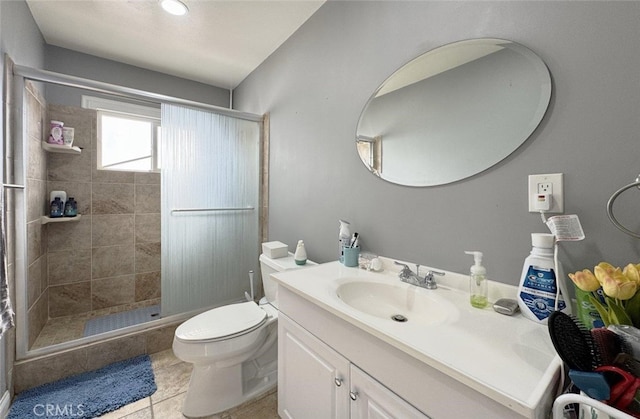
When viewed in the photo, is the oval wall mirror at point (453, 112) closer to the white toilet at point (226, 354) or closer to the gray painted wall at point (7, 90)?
the white toilet at point (226, 354)

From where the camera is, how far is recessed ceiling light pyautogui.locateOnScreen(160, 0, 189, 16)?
5.14ft

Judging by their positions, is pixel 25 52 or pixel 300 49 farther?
pixel 300 49

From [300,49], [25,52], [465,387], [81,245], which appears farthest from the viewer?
[81,245]

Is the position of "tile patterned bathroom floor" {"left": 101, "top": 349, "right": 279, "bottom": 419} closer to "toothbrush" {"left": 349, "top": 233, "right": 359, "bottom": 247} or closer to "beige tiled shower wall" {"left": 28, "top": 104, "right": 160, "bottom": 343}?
"toothbrush" {"left": 349, "top": 233, "right": 359, "bottom": 247}

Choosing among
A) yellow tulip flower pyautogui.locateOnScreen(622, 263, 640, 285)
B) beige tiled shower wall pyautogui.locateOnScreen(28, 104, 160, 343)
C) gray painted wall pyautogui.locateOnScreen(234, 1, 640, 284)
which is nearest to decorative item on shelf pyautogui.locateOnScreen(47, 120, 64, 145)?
beige tiled shower wall pyautogui.locateOnScreen(28, 104, 160, 343)

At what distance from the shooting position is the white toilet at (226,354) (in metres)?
1.24

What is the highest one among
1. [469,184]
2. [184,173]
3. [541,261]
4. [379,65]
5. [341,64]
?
[341,64]

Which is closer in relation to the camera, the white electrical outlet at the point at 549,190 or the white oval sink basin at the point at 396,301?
the white electrical outlet at the point at 549,190

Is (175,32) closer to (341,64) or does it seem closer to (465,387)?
(341,64)

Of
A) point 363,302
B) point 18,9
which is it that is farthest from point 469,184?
point 18,9

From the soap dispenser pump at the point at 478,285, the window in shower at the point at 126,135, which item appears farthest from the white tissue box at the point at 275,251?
the window in shower at the point at 126,135

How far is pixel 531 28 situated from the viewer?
82cm

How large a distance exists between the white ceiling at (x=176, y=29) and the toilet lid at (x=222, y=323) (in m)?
1.90

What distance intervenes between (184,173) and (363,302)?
1.56 metres
